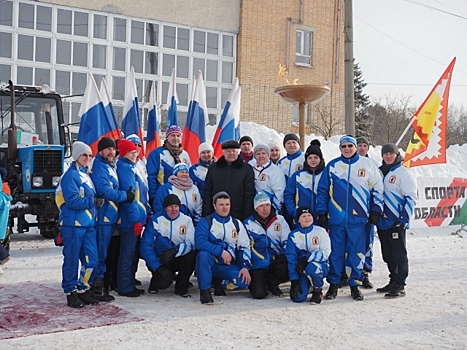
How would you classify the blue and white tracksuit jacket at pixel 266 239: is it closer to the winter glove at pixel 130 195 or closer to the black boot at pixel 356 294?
the black boot at pixel 356 294

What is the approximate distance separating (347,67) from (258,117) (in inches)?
473

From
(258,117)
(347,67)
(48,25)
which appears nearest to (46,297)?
(347,67)

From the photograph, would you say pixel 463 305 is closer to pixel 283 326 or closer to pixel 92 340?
pixel 283 326

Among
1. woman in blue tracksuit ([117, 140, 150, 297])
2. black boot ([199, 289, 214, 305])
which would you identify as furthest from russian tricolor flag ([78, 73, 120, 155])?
black boot ([199, 289, 214, 305])

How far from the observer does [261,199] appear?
6754mm

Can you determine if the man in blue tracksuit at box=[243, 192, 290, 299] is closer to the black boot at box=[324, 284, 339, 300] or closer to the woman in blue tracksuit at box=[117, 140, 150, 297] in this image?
the black boot at box=[324, 284, 339, 300]

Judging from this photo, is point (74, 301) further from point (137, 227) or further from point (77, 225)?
point (137, 227)

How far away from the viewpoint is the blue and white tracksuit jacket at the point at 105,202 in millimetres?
6309

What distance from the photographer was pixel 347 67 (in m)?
11.8

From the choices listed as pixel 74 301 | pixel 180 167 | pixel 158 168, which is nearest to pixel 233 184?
pixel 180 167

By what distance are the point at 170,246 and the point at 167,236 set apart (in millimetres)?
126

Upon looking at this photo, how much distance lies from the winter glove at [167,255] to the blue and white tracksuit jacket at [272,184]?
135cm

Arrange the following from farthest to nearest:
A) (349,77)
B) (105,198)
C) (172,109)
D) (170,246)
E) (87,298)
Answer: (349,77) < (172,109) < (170,246) < (105,198) < (87,298)

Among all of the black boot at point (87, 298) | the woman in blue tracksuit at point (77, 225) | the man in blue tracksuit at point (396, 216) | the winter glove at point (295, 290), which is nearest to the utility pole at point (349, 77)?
the man in blue tracksuit at point (396, 216)
